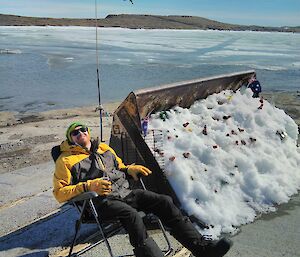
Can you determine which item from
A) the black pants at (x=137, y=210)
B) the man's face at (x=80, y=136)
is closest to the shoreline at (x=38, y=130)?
the man's face at (x=80, y=136)

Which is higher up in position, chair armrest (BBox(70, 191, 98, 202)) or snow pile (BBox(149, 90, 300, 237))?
chair armrest (BBox(70, 191, 98, 202))

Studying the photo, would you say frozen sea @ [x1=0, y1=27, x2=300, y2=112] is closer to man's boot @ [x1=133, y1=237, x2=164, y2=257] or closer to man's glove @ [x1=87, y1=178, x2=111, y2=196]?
man's glove @ [x1=87, y1=178, x2=111, y2=196]

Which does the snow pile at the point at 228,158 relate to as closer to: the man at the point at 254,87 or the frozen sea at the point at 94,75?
the man at the point at 254,87

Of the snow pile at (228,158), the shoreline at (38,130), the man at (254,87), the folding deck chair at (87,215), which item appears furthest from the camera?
the shoreline at (38,130)

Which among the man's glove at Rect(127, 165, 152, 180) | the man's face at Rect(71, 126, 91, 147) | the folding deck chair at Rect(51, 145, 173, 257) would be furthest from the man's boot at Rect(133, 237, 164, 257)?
the man's face at Rect(71, 126, 91, 147)

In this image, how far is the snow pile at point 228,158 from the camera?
4559 millimetres

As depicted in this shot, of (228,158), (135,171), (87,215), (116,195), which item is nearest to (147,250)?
(116,195)

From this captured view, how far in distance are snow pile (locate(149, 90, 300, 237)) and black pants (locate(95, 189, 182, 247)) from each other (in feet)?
2.98

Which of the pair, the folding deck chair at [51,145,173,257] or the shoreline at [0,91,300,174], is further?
the shoreline at [0,91,300,174]

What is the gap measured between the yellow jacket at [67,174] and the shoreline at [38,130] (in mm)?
3704

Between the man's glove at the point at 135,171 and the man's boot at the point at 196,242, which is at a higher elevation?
the man's glove at the point at 135,171

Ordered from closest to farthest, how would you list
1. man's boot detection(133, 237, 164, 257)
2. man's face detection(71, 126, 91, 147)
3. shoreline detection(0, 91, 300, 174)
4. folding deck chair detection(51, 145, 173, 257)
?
1. man's boot detection(133, 237, 164, 257)
2. folding deck chair detection(51, 145, 173, 257)
3. man's face detection(71, 126, 91, 147)
4. shoreline detection(0, 91, 300, 174)

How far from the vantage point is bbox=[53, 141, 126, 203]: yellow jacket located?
3.33 m

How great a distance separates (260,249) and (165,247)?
0.89 meters
